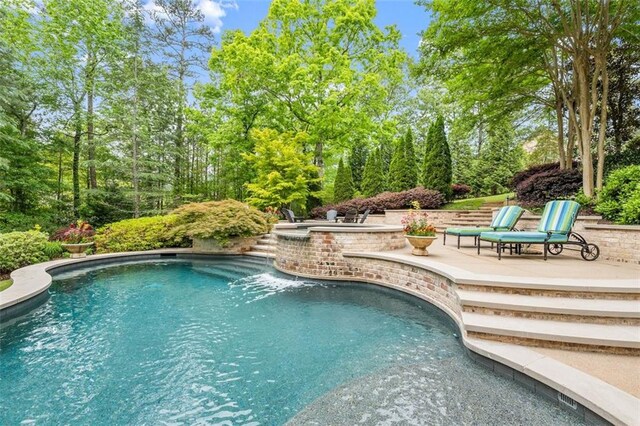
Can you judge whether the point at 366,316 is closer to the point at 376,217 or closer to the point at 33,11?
the point at 376,217

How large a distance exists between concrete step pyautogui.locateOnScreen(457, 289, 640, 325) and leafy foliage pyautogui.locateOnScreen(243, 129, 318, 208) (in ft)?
34.2

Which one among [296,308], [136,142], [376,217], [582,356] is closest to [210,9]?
[136,142]

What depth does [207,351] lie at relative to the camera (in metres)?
3.51

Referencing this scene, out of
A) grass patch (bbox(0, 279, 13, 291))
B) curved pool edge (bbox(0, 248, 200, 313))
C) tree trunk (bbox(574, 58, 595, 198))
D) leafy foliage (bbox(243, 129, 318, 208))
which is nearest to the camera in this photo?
curved pool edge (bbox(0, 248, 200, 313))

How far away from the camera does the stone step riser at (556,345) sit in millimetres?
2760

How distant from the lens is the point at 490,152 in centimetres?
1852

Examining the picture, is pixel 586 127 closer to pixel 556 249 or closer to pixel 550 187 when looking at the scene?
pixel 550 187

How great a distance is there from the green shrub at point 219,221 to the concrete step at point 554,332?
764cm

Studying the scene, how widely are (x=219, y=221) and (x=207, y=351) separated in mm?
6429

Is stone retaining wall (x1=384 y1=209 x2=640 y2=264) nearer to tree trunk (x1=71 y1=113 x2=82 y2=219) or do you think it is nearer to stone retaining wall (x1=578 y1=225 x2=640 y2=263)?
stone retaining wall (x1=578 y1=225 x2=640 y2=263)

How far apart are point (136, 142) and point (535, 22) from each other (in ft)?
52.7

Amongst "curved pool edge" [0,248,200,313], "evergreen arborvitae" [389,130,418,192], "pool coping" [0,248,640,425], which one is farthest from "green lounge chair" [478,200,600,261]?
"evergreen arborvitae" [389,130,418,192]

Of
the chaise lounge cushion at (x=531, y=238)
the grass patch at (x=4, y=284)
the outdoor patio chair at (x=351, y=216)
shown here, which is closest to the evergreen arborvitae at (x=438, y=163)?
the outdoor patio chair at (x=351, y=216)

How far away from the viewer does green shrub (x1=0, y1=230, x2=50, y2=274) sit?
22.7 feet
